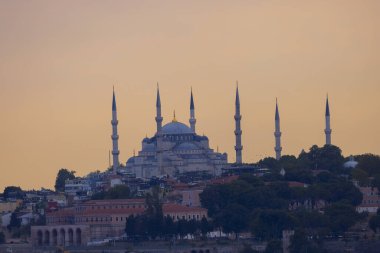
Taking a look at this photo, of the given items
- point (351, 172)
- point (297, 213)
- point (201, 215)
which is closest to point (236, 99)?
point (351, 172)

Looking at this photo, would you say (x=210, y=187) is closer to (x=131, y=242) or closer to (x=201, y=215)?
(x=201, y=215)

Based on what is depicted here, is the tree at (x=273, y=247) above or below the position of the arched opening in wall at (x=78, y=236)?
below

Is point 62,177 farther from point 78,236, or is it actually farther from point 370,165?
point 78,236

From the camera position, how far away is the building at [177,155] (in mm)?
174250

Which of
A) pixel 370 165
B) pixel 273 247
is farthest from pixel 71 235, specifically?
pixel 370 165

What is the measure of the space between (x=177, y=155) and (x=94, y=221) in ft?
127

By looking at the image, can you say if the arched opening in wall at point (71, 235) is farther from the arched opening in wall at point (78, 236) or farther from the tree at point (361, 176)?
the tree at point (361, 176)

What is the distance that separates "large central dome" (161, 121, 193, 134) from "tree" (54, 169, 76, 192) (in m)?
8.96

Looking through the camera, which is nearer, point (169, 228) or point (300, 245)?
point (300, 245)

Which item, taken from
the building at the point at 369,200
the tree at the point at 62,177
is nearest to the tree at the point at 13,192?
the tree at the point at 62,177

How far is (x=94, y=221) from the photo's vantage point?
138500 millimetres

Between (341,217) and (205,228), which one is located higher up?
(341,217)

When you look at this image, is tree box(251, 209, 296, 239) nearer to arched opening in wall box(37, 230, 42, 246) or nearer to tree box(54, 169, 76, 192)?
arched opening in wall box(37, 230, 42, 246)

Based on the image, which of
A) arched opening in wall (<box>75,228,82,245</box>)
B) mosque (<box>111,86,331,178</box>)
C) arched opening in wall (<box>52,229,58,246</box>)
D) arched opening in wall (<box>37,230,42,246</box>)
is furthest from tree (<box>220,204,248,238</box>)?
mosque (<box>111,86,331,178</box>)
